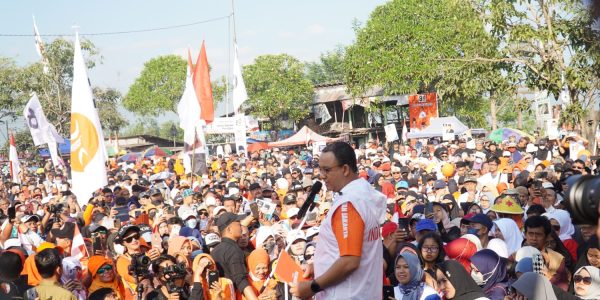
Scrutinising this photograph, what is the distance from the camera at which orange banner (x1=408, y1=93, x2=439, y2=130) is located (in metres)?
41.8

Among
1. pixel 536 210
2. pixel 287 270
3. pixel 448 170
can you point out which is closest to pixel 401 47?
pixel 448 170

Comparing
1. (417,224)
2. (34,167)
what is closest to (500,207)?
(417,224)

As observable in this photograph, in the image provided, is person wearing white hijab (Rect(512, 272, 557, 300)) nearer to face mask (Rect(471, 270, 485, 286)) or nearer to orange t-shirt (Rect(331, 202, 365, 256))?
face mask (Rect(471, 270, 485, 286))

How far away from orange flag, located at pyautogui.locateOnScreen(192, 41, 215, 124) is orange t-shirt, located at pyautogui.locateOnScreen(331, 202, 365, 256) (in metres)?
15.9

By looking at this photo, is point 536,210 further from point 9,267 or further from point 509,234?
point 9,267

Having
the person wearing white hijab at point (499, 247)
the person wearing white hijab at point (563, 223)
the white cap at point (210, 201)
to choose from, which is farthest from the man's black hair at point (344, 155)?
the white cap at point (210, 201)

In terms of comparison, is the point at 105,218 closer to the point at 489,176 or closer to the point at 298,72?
the point at 489,176

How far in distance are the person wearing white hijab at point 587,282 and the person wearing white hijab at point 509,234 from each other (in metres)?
1.88

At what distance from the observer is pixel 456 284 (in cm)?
552

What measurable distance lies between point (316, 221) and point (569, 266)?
11.2 ft

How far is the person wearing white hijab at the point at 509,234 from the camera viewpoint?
732 centimetres

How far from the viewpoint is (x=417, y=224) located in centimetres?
731

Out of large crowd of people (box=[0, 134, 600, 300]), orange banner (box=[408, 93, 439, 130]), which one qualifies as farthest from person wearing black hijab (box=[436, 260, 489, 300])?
orange banner (box=[408, 93, 439, 130])

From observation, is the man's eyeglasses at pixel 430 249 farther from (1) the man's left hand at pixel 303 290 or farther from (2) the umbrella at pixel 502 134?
(2) the umbrella at pixel 502 134
